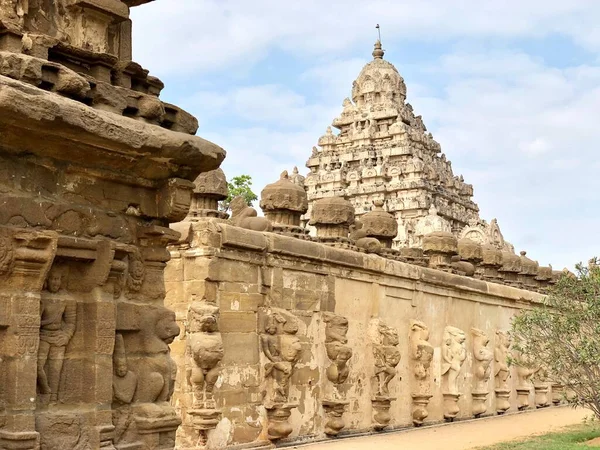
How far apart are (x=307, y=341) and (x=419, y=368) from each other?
3.33 metres

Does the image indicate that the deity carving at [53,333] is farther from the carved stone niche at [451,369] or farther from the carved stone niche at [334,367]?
the carved stone niche at [451,369]

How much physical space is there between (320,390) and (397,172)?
2248 centimetres

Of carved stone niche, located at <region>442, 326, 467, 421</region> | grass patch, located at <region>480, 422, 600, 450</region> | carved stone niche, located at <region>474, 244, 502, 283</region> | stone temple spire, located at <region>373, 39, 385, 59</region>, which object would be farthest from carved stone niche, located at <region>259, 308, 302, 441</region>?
stone temple spire, located at <region>373, 39, 385, 59</region>

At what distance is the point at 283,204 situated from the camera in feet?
37.8

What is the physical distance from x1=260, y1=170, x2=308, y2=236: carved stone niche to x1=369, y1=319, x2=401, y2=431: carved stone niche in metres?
1.92

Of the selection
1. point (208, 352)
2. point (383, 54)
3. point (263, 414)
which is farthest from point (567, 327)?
point (383, 54)

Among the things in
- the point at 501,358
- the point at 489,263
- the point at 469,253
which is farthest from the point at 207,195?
the point at 489,263

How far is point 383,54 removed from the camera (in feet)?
126

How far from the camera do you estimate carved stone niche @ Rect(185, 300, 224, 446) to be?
29.2 ft

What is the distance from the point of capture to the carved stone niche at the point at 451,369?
48.2ft

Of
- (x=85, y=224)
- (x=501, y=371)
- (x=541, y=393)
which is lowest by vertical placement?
(x=541, y=393)

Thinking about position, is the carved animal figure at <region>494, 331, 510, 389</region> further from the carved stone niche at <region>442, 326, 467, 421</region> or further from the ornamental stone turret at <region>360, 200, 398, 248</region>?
the ornamental stone turret at <region>360, 200, 398, 248</region>

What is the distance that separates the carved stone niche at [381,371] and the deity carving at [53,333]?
26.4 feet

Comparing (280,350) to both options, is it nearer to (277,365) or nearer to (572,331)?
(277,365)
